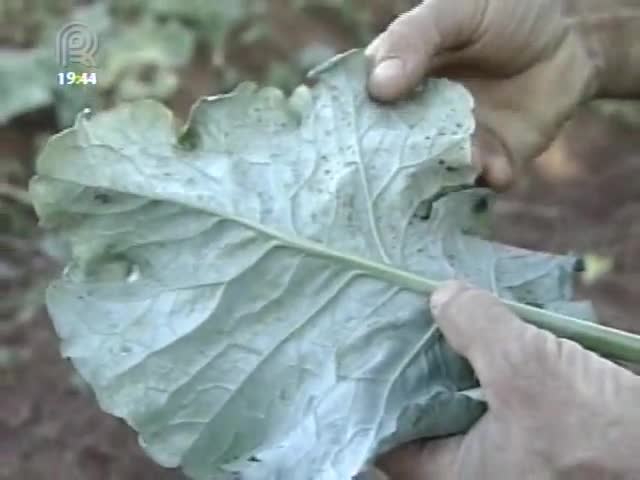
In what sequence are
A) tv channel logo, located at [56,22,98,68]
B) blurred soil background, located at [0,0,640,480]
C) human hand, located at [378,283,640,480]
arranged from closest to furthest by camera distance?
human hand, located at [378,283,640,480]
blurred soil background, located at [0,0,640,480]
tv channel logo, located at [56,22,98,68]

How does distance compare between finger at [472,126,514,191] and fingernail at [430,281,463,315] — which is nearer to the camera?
fingernail at [430,281,463,315]

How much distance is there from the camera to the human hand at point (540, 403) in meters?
1.18

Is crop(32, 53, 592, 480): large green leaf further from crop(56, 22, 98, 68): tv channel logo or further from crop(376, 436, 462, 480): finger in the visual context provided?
crop(56, 22, 98, 68): tv channel logo

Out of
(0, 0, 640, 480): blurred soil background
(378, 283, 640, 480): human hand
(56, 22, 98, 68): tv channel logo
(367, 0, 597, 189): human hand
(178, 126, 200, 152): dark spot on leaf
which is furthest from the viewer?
(56, 22, 98, 68): tv channel logo

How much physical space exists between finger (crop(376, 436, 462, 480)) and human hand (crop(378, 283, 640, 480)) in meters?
0.04

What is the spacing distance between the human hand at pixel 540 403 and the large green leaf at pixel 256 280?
0.06 meters

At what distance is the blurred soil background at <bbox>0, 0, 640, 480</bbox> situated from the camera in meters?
2.41

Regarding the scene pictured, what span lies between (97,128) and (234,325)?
0.77ft

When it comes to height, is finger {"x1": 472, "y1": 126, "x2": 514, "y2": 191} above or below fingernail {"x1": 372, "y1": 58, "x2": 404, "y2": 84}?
below

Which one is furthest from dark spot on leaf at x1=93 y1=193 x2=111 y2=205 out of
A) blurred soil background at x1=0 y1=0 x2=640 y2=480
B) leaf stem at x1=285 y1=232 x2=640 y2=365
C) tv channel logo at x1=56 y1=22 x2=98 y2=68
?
tv channel logo at x1=56 y1=22 x2=98 y2=68

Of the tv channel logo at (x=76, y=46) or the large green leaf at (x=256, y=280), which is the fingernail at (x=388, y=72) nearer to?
the large green leaf at (x=256, y=280)

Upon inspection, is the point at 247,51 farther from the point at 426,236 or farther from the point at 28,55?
the point at 426,236

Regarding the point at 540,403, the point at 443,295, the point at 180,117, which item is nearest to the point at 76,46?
the point at 180,117

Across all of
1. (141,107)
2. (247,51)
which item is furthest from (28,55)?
(141,107)
